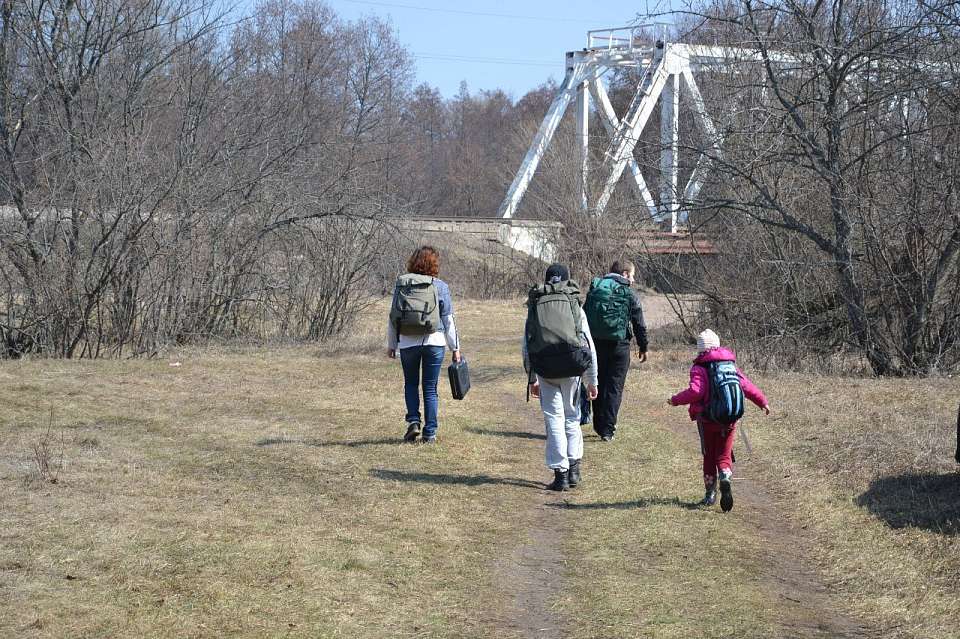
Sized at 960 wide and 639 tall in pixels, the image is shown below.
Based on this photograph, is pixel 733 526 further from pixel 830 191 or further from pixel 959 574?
pixel 830 191

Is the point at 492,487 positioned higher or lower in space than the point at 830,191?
lower

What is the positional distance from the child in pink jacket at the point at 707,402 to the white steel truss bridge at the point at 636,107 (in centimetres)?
757

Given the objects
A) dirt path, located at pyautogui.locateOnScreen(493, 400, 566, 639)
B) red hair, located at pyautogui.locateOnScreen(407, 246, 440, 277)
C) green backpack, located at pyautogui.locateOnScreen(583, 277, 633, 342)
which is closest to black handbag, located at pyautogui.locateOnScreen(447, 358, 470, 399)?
red hair, located at pyautogui.locateOnScreen(407, 246, 440, 277)

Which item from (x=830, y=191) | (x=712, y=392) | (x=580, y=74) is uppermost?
(x=580, y=74)

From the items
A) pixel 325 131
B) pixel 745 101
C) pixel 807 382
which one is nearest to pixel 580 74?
pixel 325 131

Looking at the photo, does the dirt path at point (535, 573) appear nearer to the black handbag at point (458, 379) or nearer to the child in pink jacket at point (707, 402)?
the child in pink jacket at point (707, 402)

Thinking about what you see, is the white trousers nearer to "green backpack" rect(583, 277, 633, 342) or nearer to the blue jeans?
the blue jeans

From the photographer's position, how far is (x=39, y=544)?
6.38m

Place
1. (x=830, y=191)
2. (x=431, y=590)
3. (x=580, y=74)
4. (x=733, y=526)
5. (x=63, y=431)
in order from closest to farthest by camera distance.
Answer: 1. (x=431, y=590)
2. (x=733, y=526)
3. (x=63, y=431)
4. (x=830, y=191)
5. (x=580, y=74)

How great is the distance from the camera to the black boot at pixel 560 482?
856 cm

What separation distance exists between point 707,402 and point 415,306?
3.03m

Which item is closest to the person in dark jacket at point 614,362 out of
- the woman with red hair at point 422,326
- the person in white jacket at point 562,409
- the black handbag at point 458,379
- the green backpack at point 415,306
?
the black handbag at point 458,379

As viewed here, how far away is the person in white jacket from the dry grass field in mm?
210

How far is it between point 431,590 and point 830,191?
36.6 ft
